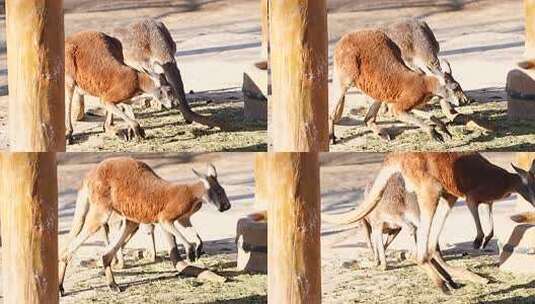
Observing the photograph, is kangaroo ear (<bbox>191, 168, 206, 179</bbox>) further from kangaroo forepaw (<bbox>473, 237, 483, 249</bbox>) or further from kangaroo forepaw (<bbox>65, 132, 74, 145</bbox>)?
kangaroo forepaw (<bbox>473, 237, 483, 249</bbox>)

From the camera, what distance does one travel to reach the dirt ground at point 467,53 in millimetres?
7281

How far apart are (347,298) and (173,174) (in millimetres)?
1004

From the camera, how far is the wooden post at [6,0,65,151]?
6.79 metres

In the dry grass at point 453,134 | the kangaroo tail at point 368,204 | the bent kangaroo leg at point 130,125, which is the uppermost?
the bent kangaroo leg at point 130,125

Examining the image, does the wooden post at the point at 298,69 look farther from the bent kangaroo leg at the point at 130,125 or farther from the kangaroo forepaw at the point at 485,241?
the kangaroo forepaw at the point at 485,241

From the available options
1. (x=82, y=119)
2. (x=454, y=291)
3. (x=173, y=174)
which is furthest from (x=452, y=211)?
(x=82, y=119)

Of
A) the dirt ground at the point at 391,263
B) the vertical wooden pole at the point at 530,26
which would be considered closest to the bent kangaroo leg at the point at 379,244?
the dirt ground at the point at 391,263

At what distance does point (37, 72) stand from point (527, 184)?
2333 millimetres

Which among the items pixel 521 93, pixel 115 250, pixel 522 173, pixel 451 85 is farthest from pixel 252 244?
pixel 521 93

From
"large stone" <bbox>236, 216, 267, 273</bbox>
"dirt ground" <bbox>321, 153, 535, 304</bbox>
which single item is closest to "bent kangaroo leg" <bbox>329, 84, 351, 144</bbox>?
"dirt ground" <bbox>321, 153, 535, 304</bbox>

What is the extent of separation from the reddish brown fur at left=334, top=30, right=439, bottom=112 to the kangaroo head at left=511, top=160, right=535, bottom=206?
1.86 feet

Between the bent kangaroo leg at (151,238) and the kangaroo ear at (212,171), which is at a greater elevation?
the kangaroo ear at (212,171)

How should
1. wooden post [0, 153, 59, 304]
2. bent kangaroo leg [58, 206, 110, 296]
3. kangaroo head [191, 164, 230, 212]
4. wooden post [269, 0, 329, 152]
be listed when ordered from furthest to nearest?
bent kangaroo leg [58, 206, 110, 296]
kangaroo head [191, 164, 230, 212]
wooden post [0, 153, 59, 304]
wooden post [269, 0, 329, 152]

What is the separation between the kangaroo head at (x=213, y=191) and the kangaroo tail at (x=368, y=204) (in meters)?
0.48
